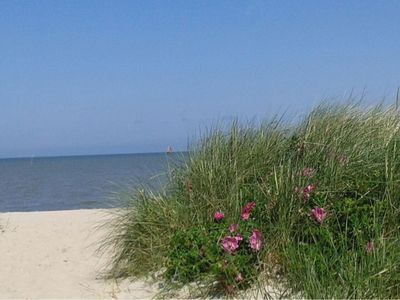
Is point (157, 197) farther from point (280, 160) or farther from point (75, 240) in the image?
point (75, 240)

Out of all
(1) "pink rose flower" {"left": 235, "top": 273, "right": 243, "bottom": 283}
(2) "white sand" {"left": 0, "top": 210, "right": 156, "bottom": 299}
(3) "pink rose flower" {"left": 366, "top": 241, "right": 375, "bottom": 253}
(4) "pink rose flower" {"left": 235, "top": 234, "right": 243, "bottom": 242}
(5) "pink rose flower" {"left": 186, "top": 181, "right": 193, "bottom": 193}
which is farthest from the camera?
(5) "pink rose flower" {"left": 186, "top": 181, "right": 193, "bottom": 193}

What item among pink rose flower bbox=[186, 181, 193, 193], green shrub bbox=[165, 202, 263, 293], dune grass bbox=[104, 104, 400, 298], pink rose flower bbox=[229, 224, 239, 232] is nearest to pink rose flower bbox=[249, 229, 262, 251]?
green shrub bbox=[165, 202, 263, 293]

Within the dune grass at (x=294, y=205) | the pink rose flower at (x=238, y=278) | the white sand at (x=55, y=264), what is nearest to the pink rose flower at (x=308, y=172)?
the dune grass at (x=294, y=205)

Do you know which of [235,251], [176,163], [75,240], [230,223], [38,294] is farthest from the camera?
[75,240]

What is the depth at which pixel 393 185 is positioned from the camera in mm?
4465

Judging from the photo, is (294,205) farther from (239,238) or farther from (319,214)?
(239,238)

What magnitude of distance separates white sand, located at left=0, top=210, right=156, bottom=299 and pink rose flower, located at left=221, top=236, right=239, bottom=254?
2.96 feet

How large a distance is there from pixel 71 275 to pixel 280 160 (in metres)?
2.74

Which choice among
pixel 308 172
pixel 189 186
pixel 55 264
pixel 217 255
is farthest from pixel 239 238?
pixel 55 264

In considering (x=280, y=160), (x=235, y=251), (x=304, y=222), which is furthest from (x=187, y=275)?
(x=280, y=160)

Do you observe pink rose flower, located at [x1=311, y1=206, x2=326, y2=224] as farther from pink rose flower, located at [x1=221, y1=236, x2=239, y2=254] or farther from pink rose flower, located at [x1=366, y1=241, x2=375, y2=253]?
pink rose flower, located at [x1=221, y1=236, x2=239, y2=254]

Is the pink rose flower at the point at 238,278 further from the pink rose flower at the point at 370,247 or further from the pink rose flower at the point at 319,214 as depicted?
the pink rose flower at the point at 370,247

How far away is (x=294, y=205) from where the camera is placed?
455 cm

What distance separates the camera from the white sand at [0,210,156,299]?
5.00 metres
